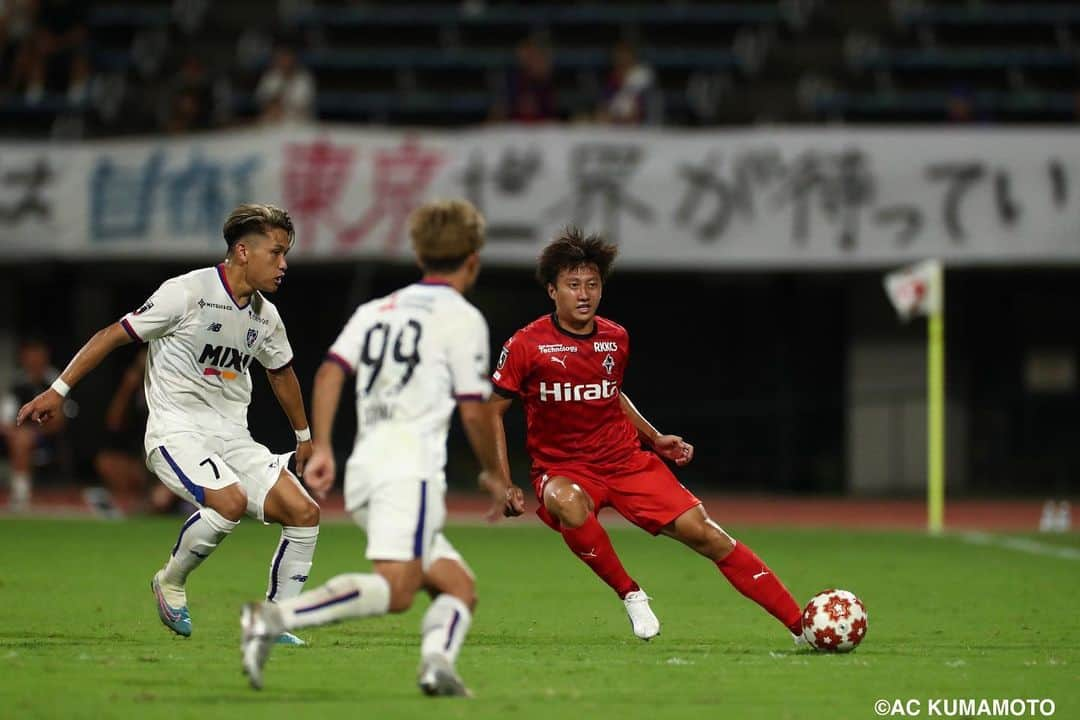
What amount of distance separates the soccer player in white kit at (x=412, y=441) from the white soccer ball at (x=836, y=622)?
2.24 meters

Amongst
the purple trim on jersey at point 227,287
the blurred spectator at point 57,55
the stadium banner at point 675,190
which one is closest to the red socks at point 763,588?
the purple trim on jersey at point 227,287

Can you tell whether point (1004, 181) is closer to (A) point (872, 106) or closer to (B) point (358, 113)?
(A) point (872, 106)

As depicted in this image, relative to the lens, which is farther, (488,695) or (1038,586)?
(1038,586)

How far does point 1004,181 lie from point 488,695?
15.0m

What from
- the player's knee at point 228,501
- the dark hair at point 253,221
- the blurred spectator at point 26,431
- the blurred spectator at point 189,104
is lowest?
the blurred spectator at point 26,431

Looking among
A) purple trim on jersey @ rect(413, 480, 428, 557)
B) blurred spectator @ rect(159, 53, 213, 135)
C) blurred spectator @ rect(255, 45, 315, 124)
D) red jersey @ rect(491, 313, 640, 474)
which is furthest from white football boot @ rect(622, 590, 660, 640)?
blurred spectator @ rect(159, 53, 213, 135)

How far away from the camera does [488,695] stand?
265 inches

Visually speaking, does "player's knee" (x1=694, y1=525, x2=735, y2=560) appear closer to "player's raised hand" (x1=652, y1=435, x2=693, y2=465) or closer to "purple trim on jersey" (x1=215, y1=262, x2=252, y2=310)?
"player's raised hand" (x1=652, y1=435, x2=693, y2=465)

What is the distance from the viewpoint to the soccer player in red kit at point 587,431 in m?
8.73

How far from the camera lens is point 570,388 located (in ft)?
29.2

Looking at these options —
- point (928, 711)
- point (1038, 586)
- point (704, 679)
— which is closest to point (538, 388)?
point (704, 679)

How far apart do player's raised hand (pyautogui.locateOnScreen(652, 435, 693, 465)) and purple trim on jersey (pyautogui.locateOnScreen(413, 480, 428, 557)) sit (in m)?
2.41

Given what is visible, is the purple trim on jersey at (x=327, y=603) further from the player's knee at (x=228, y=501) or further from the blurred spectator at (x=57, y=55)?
the blurred spectator at (x=57, y=55)

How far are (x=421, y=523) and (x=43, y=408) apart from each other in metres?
2.51
